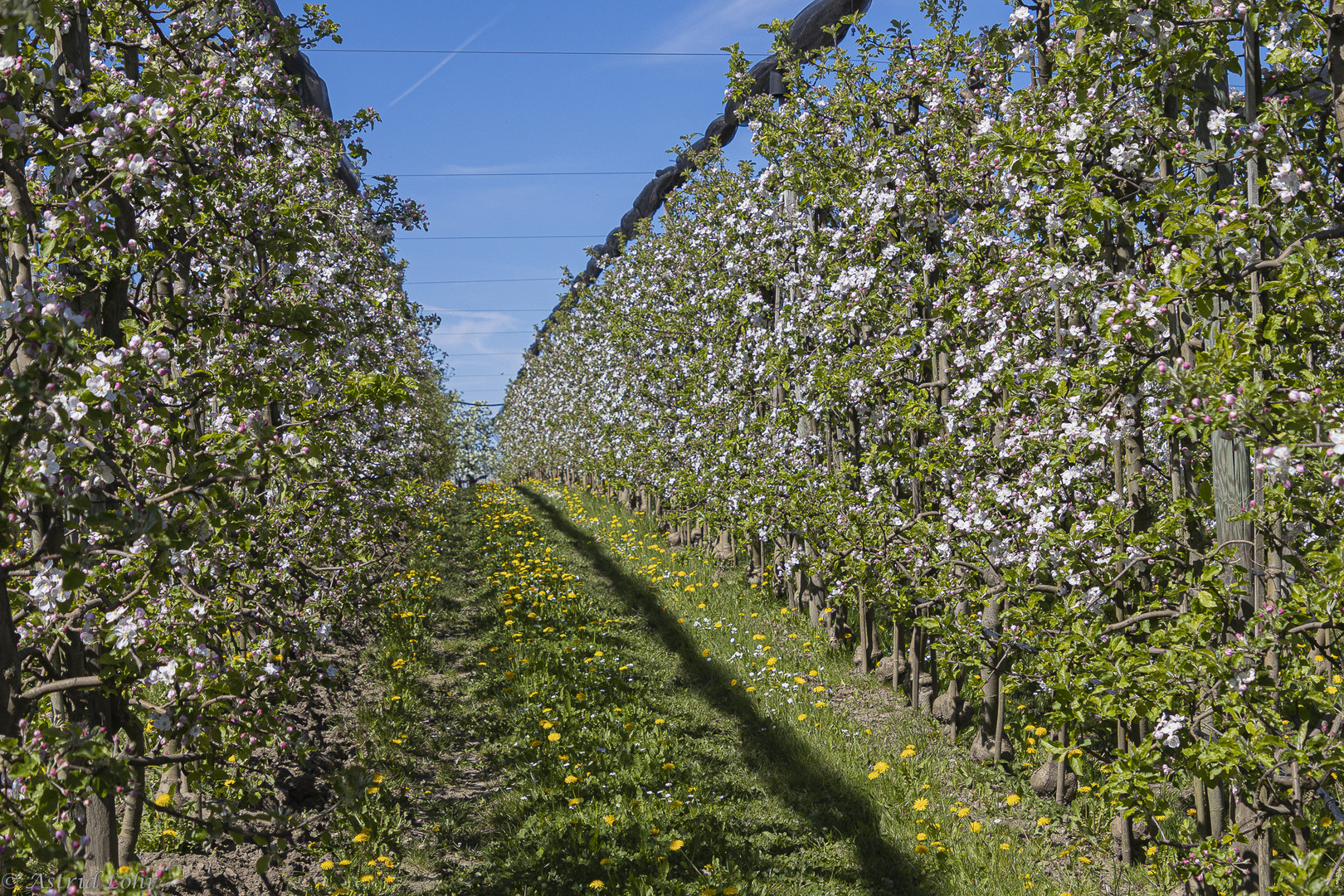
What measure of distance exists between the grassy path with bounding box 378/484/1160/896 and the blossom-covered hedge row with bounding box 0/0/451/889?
6.27 feet

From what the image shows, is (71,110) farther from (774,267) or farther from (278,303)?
(774,267)

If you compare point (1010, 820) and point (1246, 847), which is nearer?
point (1246, 847)

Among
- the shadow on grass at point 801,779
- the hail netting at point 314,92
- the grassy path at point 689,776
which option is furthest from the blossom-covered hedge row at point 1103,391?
the hail netting at point 314,92

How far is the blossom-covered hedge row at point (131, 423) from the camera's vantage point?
232cm

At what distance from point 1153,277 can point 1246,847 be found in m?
2.55

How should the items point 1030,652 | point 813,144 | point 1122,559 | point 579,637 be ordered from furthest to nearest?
1. point 579,637
2. point 813,144
3. point 1030,652
4. point 1122,559

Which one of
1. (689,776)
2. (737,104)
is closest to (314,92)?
(737,104)

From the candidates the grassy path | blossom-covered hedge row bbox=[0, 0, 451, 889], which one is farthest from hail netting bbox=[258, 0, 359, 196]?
the grassy path

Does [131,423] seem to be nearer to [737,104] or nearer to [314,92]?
[314,92]

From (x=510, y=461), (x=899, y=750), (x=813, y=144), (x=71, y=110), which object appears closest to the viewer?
(x=71, y=110)

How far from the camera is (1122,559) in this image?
4.21 meters

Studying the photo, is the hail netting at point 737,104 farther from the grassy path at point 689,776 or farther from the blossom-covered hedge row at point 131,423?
the grassy path at point 689,776

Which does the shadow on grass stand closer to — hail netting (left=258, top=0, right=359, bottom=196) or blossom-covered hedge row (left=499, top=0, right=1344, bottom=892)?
blossom-covered hedge row (left=499, top=0, right=1344, bottom=892)

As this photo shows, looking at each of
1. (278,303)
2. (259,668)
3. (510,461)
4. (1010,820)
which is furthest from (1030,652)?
(510,461)
